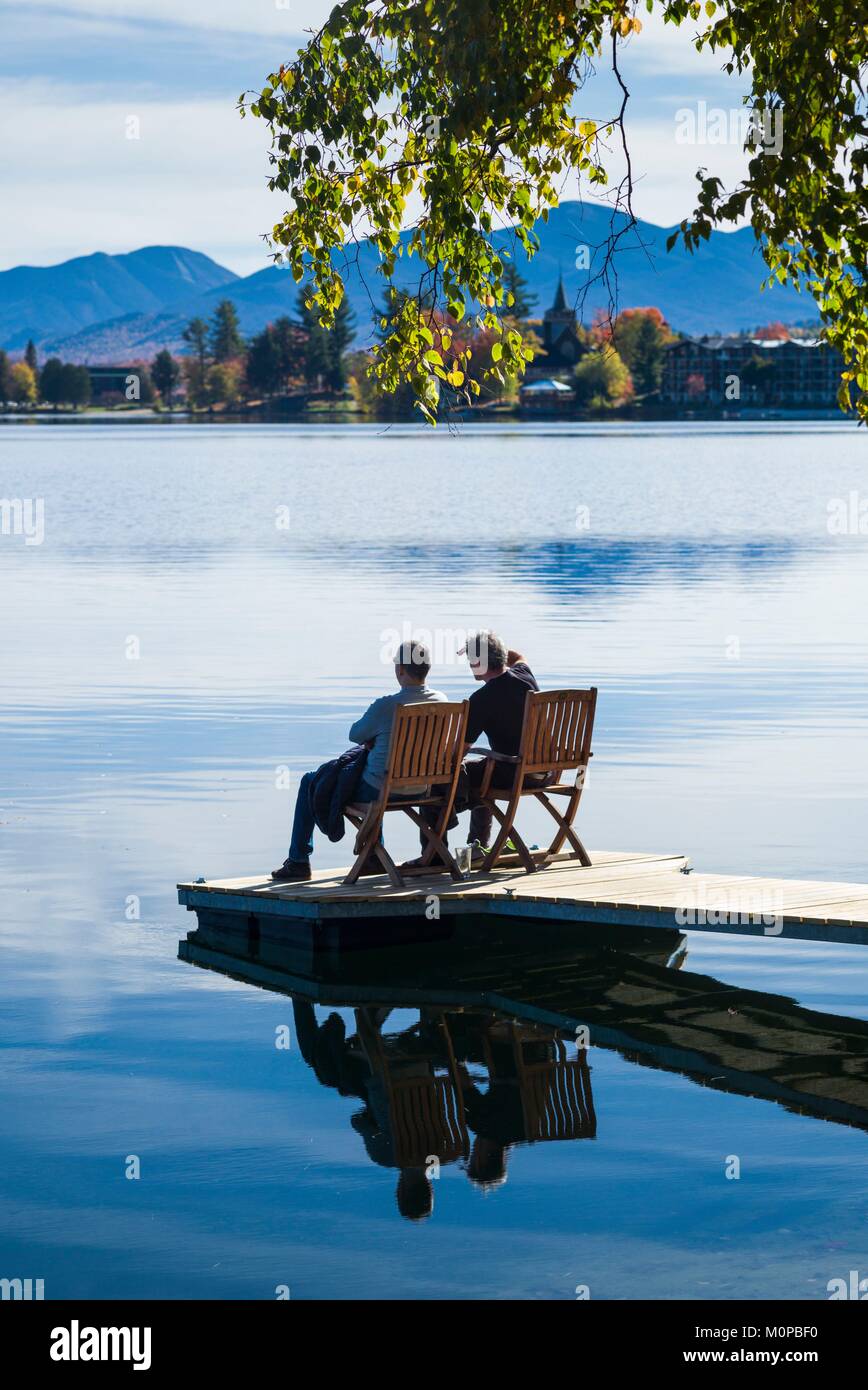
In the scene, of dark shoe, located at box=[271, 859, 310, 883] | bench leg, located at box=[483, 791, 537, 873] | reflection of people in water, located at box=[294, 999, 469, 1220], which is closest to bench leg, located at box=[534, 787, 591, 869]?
bench leg, located at box=[483, 791, 537, 873]

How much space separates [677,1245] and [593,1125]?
5.13 ft

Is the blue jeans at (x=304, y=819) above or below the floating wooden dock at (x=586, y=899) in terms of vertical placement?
above

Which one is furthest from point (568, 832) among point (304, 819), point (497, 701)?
point (304, 819)

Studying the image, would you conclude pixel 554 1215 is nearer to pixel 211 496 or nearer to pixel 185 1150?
pixel 185 1150

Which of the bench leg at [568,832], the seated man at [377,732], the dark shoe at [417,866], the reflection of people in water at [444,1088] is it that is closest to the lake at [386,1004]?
the reflection of people in water at [444,1088]

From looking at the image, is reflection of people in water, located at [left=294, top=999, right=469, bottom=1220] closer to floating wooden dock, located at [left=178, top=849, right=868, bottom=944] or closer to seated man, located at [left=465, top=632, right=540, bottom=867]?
floating wooden dock, located at [left=178, top=849, right=868, bottom=944]

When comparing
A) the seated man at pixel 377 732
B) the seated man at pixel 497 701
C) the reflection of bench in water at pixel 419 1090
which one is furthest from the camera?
the seated man at pixel 497 701

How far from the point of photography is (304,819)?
42.6 ft

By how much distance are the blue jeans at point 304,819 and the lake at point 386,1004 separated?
611 mm

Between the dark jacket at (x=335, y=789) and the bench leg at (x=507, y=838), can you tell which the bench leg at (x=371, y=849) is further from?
the bench leg at (x=507, y=838)

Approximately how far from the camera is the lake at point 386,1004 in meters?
7.99

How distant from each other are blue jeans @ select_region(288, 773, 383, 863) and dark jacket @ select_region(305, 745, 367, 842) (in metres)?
0.04

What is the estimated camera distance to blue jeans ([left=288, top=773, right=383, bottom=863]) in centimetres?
1277
